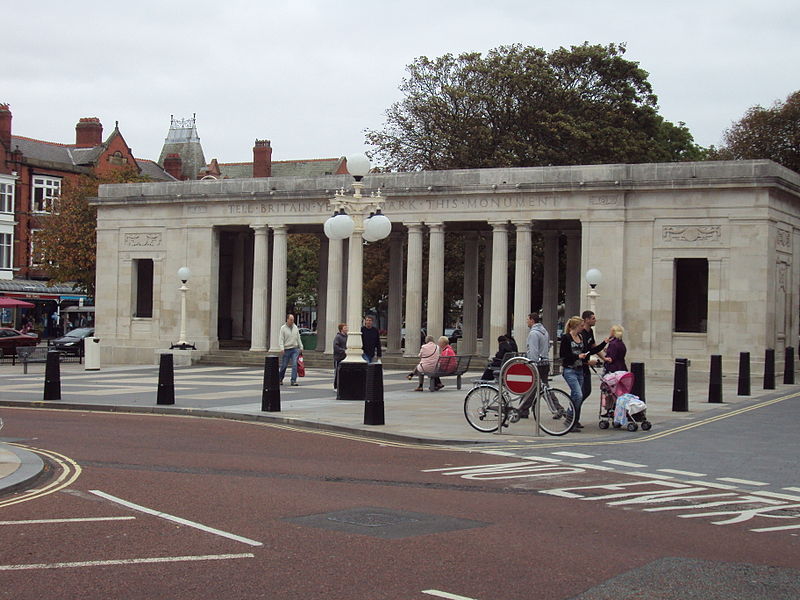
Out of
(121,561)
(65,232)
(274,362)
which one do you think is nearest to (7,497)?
(121,561)

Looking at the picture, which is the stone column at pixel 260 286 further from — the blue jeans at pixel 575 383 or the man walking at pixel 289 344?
the blue jeans at pixel 575 383

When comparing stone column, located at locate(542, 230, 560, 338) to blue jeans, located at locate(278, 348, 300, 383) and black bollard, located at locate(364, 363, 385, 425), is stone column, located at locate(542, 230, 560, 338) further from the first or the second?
black bollard, located at locate(364, 363, 385, 425)

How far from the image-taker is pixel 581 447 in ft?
50.8

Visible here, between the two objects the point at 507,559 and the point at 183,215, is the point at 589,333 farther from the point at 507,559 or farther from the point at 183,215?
the point at 183,215

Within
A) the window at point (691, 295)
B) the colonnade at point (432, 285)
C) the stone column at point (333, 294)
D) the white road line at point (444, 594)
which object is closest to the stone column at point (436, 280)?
the colonnade at point (432, 285)

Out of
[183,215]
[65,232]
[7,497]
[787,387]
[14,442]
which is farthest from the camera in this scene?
[65,232]

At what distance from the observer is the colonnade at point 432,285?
37781 mm

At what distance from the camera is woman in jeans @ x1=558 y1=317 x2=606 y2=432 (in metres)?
17.2

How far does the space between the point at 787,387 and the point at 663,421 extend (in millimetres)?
12206

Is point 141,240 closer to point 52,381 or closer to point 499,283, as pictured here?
point 499,283

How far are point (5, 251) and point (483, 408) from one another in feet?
189

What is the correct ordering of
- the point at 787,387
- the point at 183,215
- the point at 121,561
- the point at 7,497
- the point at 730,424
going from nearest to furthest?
1. the point at 121,561
2. the point at 7,497
3. the point at 730,424
4. the point at 787,387
5. the point at 183,215

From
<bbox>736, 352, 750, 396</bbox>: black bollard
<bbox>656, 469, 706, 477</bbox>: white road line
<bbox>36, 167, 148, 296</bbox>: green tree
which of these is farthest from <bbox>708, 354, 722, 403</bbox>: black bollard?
<bbox>36, 167, 148, 296</bbox>: green tree

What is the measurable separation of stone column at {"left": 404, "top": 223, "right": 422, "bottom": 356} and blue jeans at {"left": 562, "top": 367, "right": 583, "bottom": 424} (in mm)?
21852
